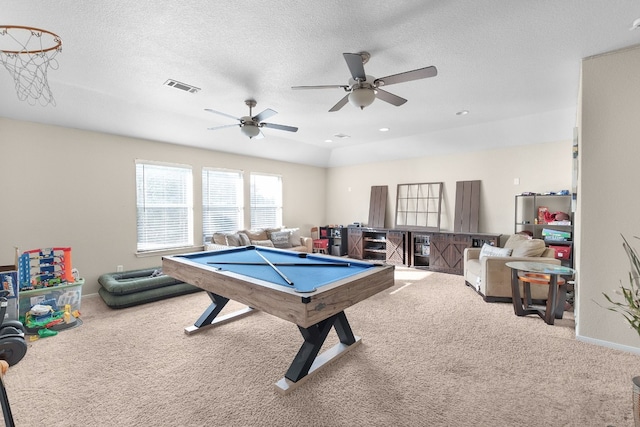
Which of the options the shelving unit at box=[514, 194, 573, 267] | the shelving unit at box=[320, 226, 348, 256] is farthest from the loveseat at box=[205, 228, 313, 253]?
the shelving unit at box=[514, 194, 573, 267]

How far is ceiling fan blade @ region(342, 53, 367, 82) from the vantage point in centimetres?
228

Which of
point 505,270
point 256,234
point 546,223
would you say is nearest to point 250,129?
point 256,234

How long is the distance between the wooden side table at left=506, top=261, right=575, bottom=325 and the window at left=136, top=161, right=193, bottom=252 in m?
5.48

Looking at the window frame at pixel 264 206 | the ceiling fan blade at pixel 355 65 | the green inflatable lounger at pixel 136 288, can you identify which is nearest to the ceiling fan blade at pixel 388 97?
the ceiling fan blade at pixel 355 65

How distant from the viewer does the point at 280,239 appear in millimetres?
6723

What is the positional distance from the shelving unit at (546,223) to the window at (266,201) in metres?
5.25

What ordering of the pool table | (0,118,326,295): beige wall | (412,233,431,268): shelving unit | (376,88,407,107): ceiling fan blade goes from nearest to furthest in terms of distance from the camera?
the pool table < (376,88,407,107): ceiling fan blade < (0,118,326,295): beige wall < (412,233,431,268): shelving unit

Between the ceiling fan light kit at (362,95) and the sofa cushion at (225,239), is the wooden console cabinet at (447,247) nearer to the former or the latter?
the sofa cushion at (225,239)

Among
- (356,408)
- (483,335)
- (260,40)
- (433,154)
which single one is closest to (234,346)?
(356,408)

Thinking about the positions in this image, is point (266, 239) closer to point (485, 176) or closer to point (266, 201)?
point (266, 201)

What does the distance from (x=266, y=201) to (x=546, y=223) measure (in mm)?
5777

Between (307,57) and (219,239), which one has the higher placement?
(307,57)

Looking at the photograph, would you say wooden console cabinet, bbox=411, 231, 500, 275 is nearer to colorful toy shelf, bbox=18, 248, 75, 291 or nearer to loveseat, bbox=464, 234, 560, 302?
loveseat, bbox=464, 234, 560, 302

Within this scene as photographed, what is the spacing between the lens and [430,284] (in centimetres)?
529
